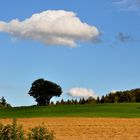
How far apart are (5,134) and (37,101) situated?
109 m

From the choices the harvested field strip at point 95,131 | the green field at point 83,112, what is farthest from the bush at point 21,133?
the green field at point 83,112

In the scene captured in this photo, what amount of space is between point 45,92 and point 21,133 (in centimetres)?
10847

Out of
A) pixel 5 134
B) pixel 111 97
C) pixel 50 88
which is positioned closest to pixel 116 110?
pixel 111 97

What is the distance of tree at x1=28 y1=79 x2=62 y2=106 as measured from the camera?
122m

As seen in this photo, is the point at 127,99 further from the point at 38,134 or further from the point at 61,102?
the point at 38,134

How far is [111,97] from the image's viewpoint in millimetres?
116500

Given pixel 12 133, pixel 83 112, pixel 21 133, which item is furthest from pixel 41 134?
pixel 83 112

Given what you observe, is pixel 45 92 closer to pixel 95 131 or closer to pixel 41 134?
pixel 95 131

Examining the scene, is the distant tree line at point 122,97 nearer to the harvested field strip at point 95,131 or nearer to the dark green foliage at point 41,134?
the harvested field strip at point 95,131

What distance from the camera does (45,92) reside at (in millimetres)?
122438

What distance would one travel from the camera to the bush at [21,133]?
1360 centimetres

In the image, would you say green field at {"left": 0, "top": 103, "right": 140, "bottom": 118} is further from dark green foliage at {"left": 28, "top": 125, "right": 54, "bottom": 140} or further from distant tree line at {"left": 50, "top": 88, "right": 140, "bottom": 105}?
dark green foliage at {"left": 28, "top": 125, "right": 54, "bottom": 140}

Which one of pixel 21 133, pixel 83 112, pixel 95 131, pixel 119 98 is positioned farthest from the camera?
pixel 119 98

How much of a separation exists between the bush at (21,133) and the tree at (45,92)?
107554mm
